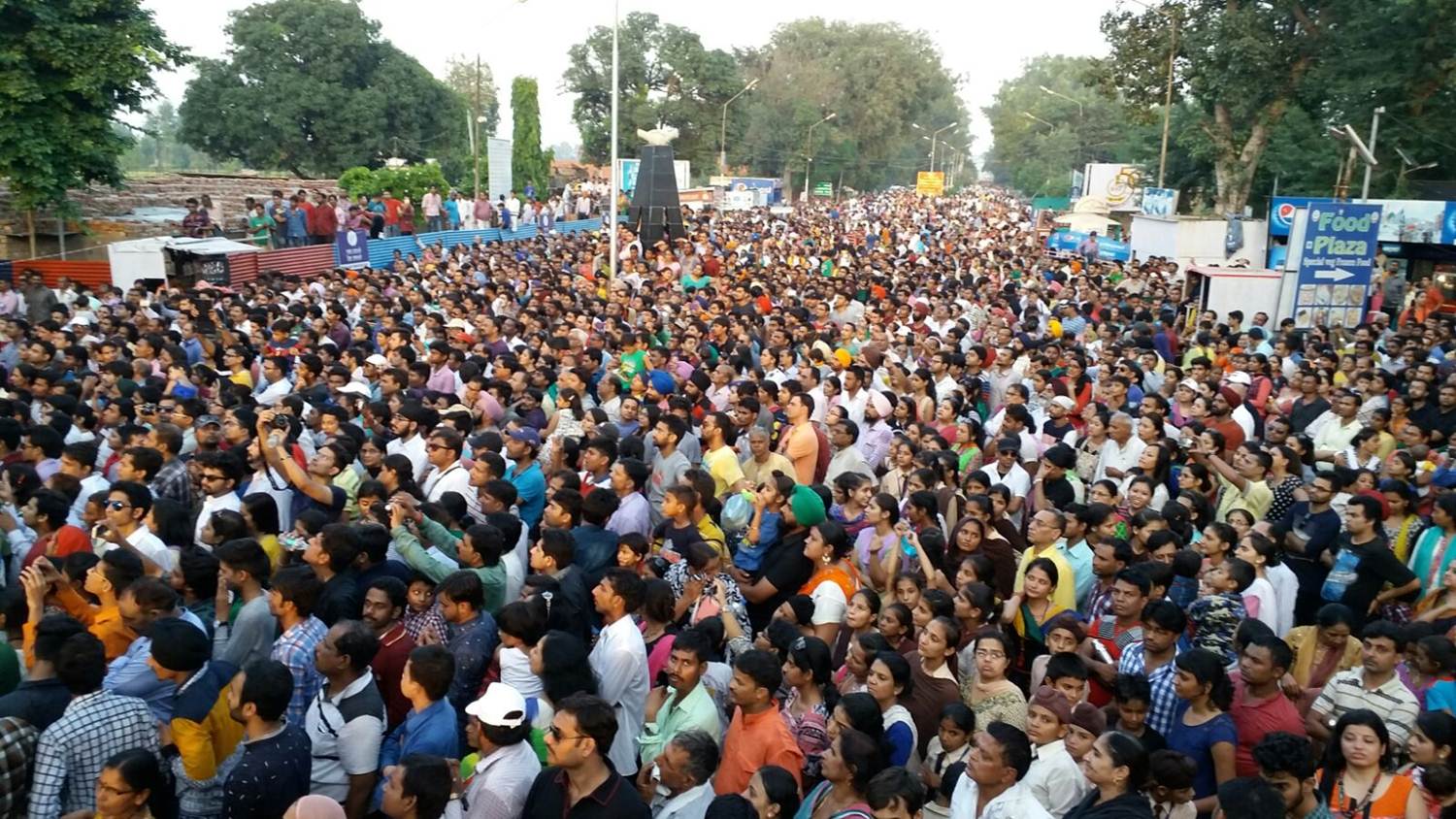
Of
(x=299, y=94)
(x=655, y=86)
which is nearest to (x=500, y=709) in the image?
(x=299, y=94)

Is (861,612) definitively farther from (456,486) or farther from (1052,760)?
(456,486)

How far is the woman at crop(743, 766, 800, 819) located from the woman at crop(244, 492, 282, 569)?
2989 mm

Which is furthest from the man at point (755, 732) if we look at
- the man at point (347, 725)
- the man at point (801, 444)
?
the man at point (801, 444)

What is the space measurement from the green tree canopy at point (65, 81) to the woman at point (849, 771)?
18.5 metres

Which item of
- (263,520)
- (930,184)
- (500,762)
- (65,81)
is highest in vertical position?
(65,81)

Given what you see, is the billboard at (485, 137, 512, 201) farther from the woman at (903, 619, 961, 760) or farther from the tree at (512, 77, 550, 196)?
the woman at (903, 619, 961, 760)

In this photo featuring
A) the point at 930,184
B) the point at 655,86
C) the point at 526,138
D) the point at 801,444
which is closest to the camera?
the point at 801,444

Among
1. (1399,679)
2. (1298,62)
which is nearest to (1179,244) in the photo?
(1298,62)

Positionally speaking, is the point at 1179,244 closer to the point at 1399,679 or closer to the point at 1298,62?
the point at 1298,62

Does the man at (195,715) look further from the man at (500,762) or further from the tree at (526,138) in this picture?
the tree at (526,138)

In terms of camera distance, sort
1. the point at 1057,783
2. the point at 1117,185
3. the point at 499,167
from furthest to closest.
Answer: the point at 1117,185
the point at 499,167
the point at 1057,783

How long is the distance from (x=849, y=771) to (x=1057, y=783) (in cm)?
82

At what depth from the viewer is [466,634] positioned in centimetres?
477

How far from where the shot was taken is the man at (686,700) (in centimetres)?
436
